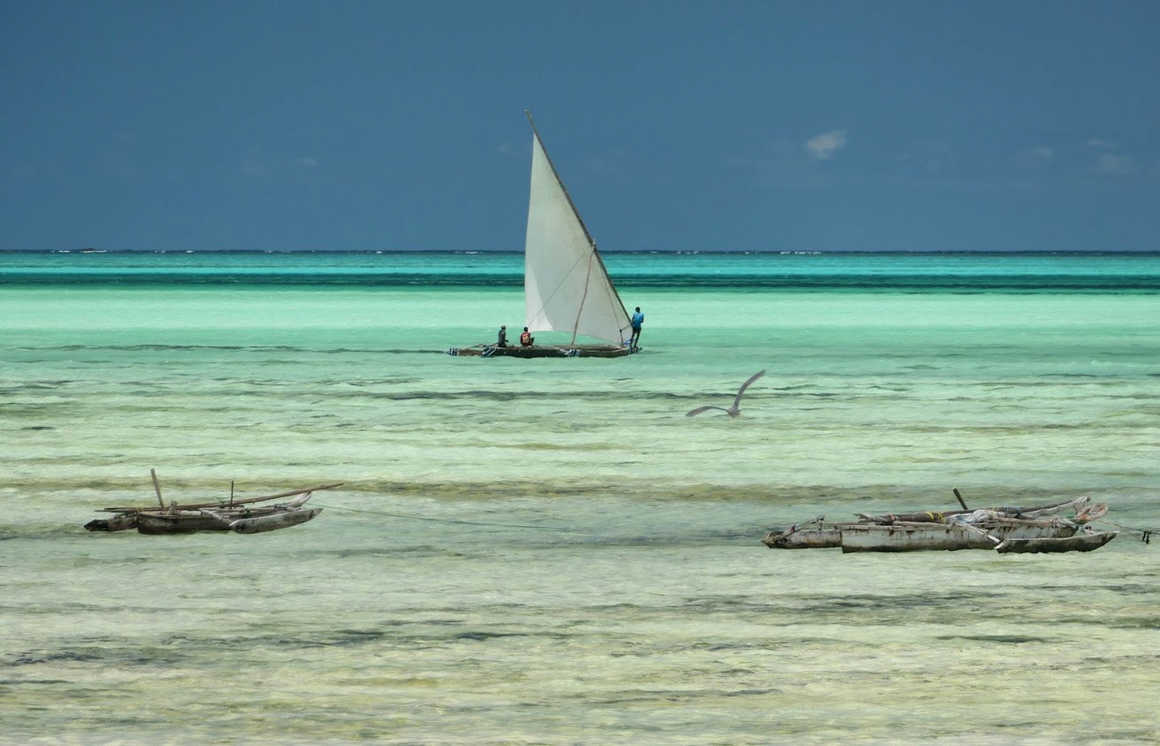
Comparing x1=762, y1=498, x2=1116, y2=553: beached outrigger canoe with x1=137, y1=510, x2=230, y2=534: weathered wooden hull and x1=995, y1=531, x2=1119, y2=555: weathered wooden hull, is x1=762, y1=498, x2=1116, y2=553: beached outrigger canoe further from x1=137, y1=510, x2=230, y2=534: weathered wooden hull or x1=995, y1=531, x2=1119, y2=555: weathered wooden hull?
x1=137, y1=510, x2=230, y2=534: weathered wooden hull

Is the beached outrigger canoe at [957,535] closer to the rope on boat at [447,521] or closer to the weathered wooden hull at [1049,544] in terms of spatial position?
the weathered wooden hull at [1049,544]

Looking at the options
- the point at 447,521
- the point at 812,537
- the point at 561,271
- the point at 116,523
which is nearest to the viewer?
the point at 812,537

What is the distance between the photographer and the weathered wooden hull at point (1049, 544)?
1512 centimetres

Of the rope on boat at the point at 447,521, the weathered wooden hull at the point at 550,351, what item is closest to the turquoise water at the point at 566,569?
the rope on boat at the point at 447,521

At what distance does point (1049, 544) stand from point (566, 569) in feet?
15.2

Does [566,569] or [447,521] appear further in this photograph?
[447,521]

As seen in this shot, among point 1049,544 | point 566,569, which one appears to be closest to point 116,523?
point 566,569

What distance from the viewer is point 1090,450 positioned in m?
22.6

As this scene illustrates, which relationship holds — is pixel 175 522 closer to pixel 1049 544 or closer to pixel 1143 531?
pixel 1049 544

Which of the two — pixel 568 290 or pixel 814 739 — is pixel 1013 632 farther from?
pixel 568 290

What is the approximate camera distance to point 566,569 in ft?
48.6

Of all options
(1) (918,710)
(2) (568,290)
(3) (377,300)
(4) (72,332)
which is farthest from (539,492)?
(3) (377,300)

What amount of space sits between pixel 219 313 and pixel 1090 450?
5454cm

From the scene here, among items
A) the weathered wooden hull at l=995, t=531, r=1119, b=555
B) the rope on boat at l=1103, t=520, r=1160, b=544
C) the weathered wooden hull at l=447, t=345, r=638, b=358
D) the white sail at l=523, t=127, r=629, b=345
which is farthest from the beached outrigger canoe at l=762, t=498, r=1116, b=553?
the white sail at l=523, t=127, r=629, b=345
